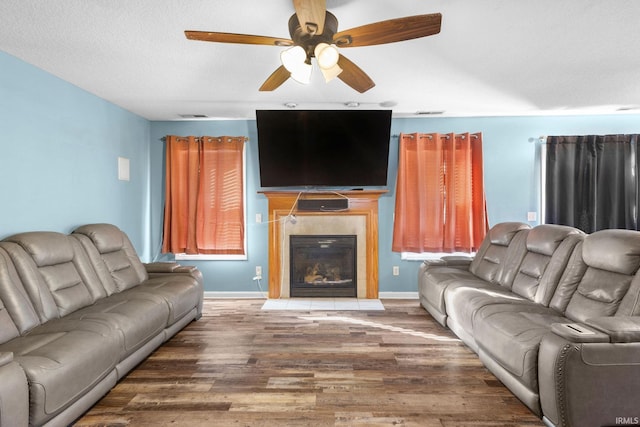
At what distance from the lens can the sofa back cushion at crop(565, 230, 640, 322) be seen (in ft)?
7.33

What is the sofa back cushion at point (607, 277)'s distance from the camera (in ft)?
7.33

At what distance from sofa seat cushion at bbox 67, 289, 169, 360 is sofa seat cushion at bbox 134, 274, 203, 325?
0.08m

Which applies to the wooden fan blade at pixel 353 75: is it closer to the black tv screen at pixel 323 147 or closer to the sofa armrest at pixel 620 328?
the black tv screen at pixel 323 147

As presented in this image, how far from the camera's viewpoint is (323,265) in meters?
4.77

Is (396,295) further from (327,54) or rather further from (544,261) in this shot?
(327,54)

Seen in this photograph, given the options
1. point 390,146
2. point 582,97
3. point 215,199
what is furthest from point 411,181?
point 215,199

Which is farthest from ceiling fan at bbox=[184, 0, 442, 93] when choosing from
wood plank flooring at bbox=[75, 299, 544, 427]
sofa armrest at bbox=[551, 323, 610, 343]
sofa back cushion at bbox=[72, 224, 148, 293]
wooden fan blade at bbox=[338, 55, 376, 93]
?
sofa back cushion at bbox=[72, 224, 148, 293]

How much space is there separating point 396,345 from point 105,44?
334 centimetres

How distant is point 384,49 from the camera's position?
2.68m

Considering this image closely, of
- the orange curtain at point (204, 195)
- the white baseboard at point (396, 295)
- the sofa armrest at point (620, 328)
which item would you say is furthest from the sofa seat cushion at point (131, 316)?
the sofa armrest at point (620, 328)

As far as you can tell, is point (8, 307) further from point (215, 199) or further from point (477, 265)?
point (477, 265)

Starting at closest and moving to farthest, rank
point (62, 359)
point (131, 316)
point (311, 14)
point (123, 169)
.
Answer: point (311, 14) → point (62, 359) → point (131, 316) → point (123, 169)

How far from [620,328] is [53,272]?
3.74 metres

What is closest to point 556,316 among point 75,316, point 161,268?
point 75,316
